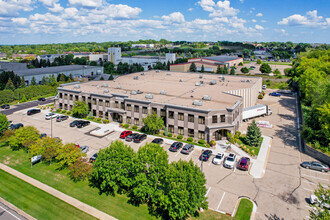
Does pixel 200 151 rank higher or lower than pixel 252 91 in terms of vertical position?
lower

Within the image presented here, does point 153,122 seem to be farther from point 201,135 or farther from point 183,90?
point 183,90

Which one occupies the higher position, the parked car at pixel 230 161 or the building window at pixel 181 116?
the building window at pixel 181 116

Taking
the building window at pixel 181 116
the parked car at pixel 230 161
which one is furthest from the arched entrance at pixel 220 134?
the parked car at pixel 230 161

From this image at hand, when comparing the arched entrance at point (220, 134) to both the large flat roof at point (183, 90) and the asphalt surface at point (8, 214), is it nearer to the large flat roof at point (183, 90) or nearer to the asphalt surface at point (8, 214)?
the large flat roof at point (183, 90)

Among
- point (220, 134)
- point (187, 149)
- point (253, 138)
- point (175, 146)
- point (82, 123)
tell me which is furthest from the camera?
point (82, 123)

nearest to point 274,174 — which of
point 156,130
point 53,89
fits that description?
point 156,130

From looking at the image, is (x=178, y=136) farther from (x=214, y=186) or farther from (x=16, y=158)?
(x=16, y=158)

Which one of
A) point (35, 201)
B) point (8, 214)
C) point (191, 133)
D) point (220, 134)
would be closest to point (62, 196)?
point (35, 201)
